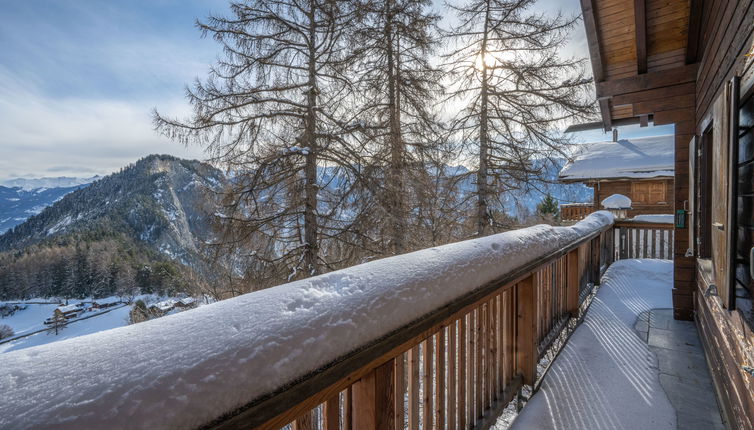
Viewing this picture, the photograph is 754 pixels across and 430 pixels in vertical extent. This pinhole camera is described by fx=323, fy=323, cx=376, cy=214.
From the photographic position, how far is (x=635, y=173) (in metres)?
12.5

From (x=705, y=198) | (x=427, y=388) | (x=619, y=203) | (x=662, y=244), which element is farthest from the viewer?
(x=619, y=203)

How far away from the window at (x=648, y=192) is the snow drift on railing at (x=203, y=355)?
15.9 m

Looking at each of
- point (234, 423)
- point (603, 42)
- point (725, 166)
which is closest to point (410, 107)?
point (603, 42)

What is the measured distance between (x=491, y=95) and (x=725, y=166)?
27.3 feet

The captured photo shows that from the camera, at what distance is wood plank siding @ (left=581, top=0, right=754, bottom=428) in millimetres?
1793

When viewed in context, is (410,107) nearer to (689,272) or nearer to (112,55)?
(689,272)

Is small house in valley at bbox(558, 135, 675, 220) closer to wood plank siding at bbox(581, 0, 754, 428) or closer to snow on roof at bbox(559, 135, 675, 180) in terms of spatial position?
snow on roof at bbox(559, 135, 675, 180)

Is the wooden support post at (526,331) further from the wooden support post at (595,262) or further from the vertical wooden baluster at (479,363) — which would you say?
the wooden support post at (595,262)

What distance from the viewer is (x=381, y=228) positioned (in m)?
7.90

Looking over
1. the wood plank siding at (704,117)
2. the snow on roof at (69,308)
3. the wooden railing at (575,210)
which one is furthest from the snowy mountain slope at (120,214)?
the wood plank siding at (704,117)

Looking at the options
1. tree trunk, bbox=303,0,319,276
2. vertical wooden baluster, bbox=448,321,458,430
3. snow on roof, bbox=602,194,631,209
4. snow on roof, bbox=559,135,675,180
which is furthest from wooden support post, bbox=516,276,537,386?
snow on roof, bbox=559,135,675,180

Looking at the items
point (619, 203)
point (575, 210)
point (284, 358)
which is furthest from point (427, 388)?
point (575, 210)

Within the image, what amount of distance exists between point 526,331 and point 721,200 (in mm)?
1506

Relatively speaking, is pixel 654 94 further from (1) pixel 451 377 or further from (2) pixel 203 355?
(2) pixel 203 355
